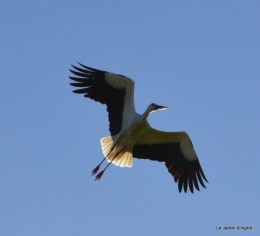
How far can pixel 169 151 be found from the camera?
9789 mm

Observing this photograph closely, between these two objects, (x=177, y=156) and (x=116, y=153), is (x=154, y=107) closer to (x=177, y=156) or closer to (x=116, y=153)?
(x=116, y=153)

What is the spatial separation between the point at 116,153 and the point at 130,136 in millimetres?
497

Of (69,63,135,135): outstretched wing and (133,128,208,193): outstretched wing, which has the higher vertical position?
(69,63,135,135): outstretched wing

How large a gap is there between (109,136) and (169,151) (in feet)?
4.14

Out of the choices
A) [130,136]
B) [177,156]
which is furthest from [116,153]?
[177,156]

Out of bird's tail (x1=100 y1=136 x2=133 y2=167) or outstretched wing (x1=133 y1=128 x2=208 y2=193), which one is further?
outstretched wing (x1=133 y1=128 x2=208 y2=193)

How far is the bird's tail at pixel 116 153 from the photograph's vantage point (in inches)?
366

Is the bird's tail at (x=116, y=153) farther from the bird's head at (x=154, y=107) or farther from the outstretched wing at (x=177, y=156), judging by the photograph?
the bird's head at (x=154, y=107)

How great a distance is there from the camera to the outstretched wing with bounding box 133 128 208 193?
9.65 m

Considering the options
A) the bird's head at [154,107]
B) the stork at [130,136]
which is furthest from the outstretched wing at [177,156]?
the bird's head at [154,107]

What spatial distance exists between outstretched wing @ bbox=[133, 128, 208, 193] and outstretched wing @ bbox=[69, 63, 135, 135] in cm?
77

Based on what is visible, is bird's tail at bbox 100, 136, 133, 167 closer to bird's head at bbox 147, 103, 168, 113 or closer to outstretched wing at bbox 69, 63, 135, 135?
outstretched wing at bbox 69, 63, 135, 135

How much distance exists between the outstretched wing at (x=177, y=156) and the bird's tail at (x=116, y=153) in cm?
17

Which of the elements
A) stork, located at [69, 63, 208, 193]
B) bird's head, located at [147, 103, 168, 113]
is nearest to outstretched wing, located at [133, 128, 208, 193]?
stork, located at [69, 63, 208, 193]
